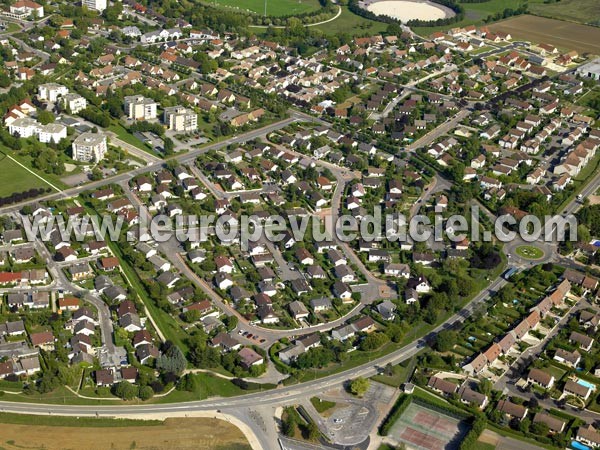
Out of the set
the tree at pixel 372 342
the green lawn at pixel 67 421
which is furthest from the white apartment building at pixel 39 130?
the tree at pixel 372 342

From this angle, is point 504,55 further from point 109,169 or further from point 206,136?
point 109,169

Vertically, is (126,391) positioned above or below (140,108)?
below

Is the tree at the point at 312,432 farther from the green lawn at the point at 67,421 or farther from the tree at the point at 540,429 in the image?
the tree at the point at 540,429

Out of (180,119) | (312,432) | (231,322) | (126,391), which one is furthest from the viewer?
(180,119)

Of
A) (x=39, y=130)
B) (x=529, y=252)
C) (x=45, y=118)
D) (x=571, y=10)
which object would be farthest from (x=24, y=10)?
(x=571, y=10)

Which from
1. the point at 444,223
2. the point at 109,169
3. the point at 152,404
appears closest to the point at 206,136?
the point at 109,169

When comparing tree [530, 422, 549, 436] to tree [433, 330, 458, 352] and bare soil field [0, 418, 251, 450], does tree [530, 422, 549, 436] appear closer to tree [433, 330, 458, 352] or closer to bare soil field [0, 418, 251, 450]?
tree [433, 330, 458, 352]

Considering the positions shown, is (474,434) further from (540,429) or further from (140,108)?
(140,108)
